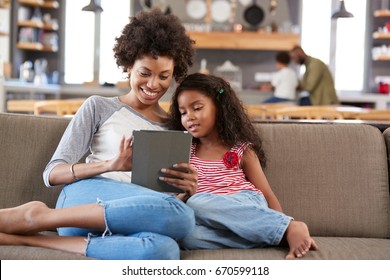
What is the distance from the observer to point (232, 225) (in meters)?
1.95

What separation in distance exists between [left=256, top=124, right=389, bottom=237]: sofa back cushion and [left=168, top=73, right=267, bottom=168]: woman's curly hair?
10 cm

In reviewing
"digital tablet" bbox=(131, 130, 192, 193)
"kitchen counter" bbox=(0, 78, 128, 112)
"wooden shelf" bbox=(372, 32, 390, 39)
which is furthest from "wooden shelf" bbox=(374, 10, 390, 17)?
"digital tablet" bbox=(131, 130, 192, 193)

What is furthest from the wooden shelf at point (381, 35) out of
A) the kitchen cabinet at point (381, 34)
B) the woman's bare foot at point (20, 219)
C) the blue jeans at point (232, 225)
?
the woman's bare foot at point (20, 219)

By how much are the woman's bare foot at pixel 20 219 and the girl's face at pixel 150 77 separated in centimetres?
53

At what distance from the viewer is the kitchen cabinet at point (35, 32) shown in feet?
28.6

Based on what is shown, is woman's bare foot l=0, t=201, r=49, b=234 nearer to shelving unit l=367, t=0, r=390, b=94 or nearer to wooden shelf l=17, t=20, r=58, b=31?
wooden shelf l=17, t=20, r=58, b=31

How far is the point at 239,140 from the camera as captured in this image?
7.39ft

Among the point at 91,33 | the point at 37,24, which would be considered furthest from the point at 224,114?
the point at 91,33

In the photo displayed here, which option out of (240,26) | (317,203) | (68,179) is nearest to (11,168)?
(68,179)

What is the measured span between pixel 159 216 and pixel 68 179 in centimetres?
38

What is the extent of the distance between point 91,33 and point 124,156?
7.80m
